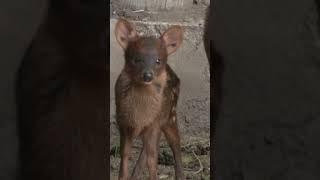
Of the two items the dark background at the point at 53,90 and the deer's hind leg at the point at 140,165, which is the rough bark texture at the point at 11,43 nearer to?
the dark background at the point at 53,90

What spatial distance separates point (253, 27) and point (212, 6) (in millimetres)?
122

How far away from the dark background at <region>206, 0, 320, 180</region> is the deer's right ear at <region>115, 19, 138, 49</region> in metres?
0.20

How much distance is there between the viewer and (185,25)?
203 centimetres

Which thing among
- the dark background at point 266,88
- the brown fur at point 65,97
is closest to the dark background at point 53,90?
the brown fur at point 65,97

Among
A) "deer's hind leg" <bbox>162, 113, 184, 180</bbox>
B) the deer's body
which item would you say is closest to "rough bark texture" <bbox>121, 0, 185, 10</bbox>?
the deer's body

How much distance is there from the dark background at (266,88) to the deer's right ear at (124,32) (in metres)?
0.20

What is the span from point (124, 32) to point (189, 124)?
0.30 meters

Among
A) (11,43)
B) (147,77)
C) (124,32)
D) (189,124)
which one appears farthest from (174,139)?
(11,43)

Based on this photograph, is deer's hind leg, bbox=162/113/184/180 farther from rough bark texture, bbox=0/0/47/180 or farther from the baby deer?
rough bark texture, bbox=0/0/47/180

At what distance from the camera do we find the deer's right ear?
2018 millimetres

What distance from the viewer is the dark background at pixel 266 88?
2.01 meters

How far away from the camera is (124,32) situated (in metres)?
2.03

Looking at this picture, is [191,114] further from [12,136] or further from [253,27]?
[12,136]

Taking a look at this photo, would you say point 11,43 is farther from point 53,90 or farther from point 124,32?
point 124,32
